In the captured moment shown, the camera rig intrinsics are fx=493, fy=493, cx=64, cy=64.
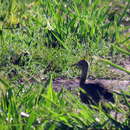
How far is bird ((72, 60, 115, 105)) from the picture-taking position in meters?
4.74

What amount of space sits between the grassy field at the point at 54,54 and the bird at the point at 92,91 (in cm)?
11

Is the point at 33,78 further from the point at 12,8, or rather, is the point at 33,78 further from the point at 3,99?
the point at 12,8

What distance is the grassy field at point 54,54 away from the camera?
3.92m

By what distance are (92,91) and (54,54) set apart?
985mm

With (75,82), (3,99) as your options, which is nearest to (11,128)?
(3,99)

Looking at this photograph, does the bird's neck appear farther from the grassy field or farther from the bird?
the grassy field

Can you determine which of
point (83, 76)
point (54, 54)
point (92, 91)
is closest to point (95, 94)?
point (92, 91)

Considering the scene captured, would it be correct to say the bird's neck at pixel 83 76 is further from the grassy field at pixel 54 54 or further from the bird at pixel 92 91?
the grassy field at pixel 54 54

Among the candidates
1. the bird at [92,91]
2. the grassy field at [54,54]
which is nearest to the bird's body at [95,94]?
the bird at [92,91]

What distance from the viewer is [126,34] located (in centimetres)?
637

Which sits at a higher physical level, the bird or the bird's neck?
the bird's neck

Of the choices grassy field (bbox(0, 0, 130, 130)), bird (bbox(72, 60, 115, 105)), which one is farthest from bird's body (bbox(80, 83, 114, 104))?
grassy field (bbox(0, 0, 130, 130))

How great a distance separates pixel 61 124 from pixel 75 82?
1.54 meters

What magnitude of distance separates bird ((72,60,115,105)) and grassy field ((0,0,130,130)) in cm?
11
